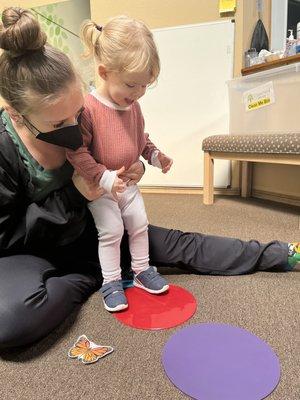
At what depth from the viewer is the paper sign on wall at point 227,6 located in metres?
1.93

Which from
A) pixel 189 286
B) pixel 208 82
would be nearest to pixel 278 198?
pixel 208 82

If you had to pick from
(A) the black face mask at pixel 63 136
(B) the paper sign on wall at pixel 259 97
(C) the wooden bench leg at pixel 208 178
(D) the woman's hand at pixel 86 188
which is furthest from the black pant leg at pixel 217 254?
(B) the paper sign on wall at pixel 259 97

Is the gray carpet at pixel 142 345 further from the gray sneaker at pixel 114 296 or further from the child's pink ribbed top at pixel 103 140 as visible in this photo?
the child's pink ribbed top at pixel 103 140

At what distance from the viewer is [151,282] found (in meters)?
0.95

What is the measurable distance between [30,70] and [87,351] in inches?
23.2

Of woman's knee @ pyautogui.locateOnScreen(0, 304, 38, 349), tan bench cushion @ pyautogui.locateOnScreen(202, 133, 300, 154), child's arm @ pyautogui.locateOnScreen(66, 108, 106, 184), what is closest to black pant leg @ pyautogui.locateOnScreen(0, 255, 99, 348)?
woman's knee @ pyautogui.locateOnScreen(0, 304, 38, 349)

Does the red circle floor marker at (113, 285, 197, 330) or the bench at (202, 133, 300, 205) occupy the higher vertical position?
the bench at (202, 133, 300, 205)

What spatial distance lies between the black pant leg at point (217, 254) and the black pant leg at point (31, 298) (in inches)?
11.3

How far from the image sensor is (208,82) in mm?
2092

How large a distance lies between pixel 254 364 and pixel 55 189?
0.59 m

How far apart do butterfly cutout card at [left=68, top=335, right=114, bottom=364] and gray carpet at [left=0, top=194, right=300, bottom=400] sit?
0.01 meters

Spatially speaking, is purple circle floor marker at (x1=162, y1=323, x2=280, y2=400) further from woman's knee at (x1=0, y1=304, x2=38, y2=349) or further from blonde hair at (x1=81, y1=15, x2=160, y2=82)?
blonde hair at (x1=81, y1=15, x2=160, y2=82)

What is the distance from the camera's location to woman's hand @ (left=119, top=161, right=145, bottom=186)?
92 cm

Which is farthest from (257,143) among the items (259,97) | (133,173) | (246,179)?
(133,173)
